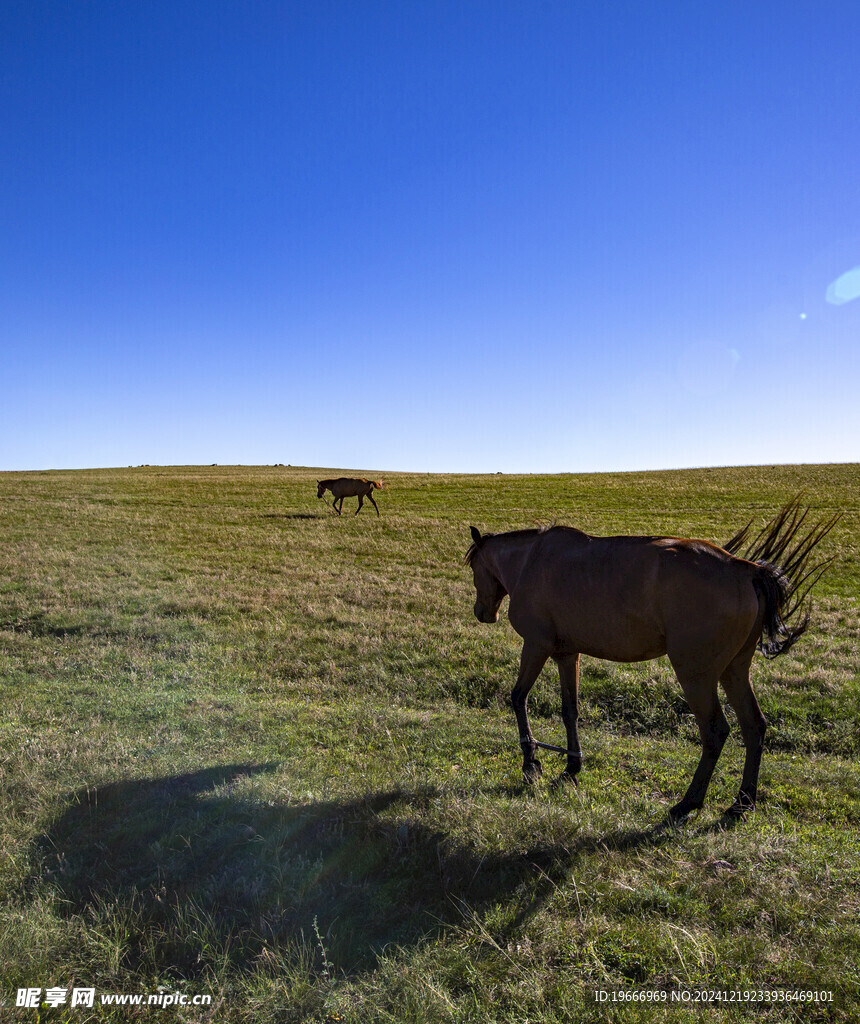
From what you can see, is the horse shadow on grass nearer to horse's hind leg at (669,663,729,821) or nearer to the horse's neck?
horse's hind leg at (669,663,729,821)

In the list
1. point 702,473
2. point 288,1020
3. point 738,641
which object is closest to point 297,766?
point 288,1020

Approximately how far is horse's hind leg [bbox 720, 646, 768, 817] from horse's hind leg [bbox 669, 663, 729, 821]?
0.38 meters

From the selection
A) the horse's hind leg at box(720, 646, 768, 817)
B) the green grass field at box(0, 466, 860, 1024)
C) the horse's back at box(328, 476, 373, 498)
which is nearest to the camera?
the green grass field at box(0, 466, 860, 1024)

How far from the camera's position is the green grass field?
3205mm

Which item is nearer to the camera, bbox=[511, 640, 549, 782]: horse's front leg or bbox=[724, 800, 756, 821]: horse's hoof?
bbox=[724, 800, 756, 821]: horse's hoof

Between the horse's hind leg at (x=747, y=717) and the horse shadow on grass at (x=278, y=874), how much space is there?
4.59 feet

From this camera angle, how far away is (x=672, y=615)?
5.25 meters

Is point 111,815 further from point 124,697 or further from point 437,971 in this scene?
point 124,697

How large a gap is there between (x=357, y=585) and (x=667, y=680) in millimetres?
9785

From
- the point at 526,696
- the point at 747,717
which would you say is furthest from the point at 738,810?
the point at 526,696

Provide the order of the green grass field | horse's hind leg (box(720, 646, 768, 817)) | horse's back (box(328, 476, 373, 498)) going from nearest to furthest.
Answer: the green grass field, horse's hind leg (box(720, 646, 768, 817)), horse's back (box(328, 476, 373, 498))

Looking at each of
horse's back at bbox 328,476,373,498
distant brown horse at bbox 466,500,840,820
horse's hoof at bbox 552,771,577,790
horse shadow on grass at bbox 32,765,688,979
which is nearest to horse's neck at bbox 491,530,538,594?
distant brown horse at bbox 466,500,840,820

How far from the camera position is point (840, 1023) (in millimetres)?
2818

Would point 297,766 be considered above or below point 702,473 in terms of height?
below
